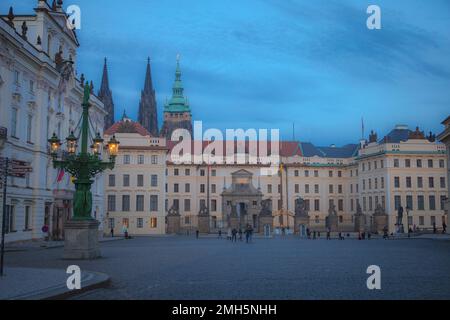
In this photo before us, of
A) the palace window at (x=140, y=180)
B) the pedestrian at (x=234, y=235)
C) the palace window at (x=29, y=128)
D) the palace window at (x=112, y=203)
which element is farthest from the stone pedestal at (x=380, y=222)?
the palace window at (x=29, y=128)

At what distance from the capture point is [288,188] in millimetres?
91812

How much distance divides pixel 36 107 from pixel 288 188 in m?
57.2

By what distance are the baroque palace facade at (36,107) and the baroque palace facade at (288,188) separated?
23614mm

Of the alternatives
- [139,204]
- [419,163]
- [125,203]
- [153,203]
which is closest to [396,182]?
[419,163]

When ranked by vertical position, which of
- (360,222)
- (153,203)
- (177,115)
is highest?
(177,115)

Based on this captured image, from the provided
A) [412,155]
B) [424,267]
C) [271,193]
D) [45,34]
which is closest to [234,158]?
[271,193]

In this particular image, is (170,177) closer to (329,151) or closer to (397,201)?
(329,151)

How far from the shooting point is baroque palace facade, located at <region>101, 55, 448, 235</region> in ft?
241

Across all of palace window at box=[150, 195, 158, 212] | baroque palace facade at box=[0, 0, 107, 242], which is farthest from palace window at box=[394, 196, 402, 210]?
baroque palace facade at box=[0, 0, 107, 242]

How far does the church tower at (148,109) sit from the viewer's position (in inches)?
5817

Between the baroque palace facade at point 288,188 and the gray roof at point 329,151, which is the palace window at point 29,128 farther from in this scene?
the gray roof at point 329,151

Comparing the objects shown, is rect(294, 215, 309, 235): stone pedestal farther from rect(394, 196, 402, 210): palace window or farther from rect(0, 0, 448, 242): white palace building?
rect(394, 196, 402, 210): palace window
